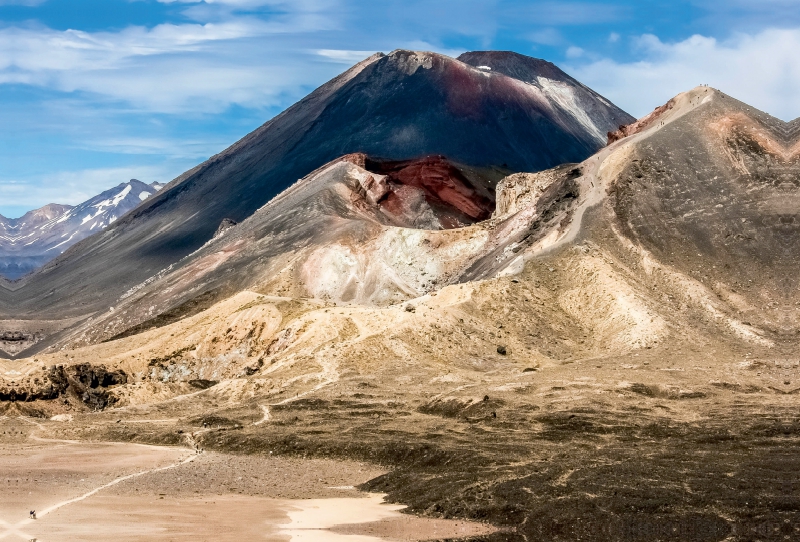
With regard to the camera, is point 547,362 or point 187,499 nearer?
point 187,499

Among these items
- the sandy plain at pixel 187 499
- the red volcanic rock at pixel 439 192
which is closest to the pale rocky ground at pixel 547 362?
the sandy plain at pixel 187 499

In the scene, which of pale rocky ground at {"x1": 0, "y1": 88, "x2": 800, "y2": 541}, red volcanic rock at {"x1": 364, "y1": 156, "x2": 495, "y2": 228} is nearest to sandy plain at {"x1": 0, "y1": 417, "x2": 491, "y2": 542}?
pale rocky ground at {"x1": 0, "y1": 88, "x2": 800, "y2": 541}

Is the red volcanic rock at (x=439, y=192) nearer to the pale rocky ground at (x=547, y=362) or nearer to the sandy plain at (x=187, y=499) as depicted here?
the pale rocky ground at (x=547, y=362)

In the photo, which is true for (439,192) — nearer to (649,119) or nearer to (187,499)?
(649,119)

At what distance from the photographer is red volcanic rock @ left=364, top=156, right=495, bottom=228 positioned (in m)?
179

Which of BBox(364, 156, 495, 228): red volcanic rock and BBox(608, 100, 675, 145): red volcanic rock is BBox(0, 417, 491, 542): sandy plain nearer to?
BBox(608, 100, 675, 145): red volcanic rock

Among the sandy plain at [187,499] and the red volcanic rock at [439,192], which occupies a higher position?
the red volcanic rock at [439,192]

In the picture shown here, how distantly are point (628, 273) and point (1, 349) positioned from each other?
10264 cm

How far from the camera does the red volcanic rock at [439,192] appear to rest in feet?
588

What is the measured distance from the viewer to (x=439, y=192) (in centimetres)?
19012

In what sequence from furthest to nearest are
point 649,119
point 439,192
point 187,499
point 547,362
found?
point 439,192
point 649,119
point 547,362
point 187,499

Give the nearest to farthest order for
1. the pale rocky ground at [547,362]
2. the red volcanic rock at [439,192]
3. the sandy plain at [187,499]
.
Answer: the sandy plain at [187,499]
the pale rocky ground at [547,362]
the red volcanic rock at [439,192]

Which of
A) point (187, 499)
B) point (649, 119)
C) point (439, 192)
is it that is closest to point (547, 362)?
point (187, 499)

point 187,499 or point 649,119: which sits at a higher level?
point 649,119
